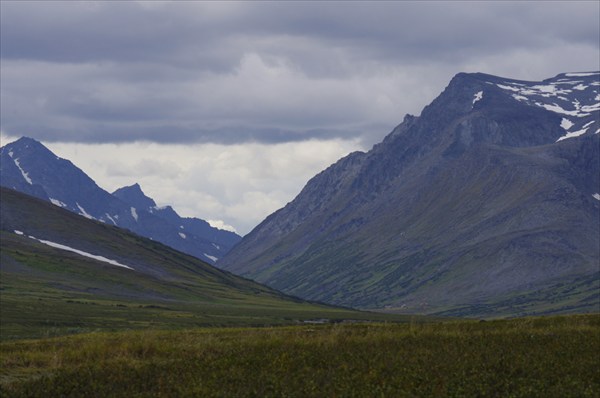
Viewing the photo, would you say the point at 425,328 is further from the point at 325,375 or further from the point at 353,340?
the point at 325,375

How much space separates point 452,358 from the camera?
30016mm

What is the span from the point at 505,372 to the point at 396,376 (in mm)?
3627

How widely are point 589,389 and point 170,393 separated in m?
11.6

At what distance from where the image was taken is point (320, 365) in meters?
29.5

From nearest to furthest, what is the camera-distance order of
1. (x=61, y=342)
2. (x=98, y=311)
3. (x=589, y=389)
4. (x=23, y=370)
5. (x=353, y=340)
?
1. (x=589, y=389)
2. (x=23, y=370)
3. (x=353, y=340)
4. (x=61, y=342)
5. (x=98, y=311)

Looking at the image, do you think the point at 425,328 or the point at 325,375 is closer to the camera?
the point at 325,375

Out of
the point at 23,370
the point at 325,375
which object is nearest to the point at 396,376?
the point at 325,375

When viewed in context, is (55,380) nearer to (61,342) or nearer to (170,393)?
(170,393)

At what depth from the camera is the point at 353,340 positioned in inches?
1379

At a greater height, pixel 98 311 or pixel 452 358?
pixel 452 358

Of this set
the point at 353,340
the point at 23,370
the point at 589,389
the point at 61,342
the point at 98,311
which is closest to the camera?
the point at 589,389

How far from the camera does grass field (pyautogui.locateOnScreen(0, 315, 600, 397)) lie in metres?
25.5

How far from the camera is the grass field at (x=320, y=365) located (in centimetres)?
2555

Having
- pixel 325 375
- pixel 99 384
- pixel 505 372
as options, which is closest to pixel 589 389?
pixel 505 372
